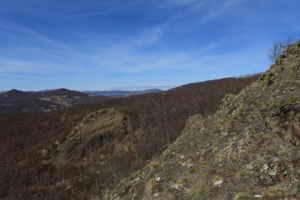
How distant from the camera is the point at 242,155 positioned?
4.11 m

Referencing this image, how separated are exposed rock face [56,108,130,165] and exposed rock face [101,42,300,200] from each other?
12.4m

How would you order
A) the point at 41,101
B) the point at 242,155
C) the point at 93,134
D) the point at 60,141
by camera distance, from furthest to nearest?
the point at 41,101
the point at 60,141
the point at 93,134
the point at 242,155

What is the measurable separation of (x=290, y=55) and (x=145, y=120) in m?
14.2

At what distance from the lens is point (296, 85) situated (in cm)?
546

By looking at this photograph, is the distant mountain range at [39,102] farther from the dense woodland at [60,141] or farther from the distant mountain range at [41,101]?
the dense woodland at [60,141]

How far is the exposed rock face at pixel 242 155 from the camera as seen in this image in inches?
130

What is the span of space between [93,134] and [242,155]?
16104 mm

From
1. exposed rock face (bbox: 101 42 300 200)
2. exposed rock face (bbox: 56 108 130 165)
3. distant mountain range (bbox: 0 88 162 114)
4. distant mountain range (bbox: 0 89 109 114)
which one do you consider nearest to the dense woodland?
exposed rock face (bbox: 56 108 130 165)

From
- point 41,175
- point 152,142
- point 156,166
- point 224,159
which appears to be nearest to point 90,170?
point 41,175

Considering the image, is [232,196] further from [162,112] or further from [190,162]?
[162,112]

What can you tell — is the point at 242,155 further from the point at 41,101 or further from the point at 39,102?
the point at 41,101

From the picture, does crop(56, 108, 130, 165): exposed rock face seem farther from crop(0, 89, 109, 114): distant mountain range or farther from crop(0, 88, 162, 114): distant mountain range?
crop(0, 89, 109, 114): distant mountain range

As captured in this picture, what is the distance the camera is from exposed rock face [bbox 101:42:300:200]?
330 cm

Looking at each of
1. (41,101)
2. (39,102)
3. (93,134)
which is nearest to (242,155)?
(93,134)
